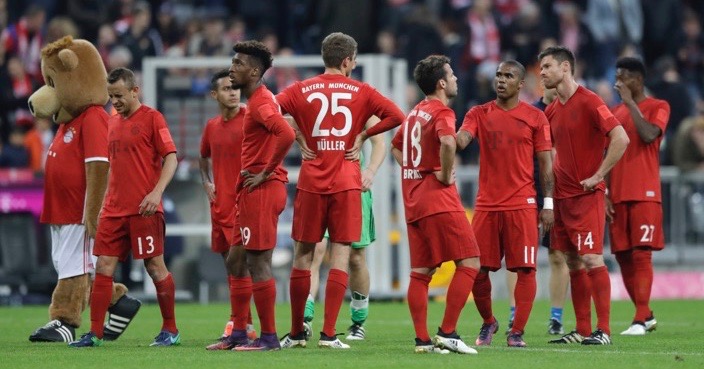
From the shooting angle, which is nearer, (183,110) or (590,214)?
(590,214)

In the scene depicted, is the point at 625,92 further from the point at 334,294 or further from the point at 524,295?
the point at 334,294

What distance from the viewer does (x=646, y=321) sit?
14.1m

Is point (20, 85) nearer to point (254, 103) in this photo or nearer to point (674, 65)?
point (674, 65)

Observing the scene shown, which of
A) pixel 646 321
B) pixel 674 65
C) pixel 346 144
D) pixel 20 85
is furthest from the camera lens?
pixel 674 65

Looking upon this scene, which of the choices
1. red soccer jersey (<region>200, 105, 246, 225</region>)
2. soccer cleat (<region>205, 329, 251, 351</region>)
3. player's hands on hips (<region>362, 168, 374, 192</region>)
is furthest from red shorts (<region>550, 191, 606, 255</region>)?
red soccer jersey (<region>200, 105, 246, 225</region>)

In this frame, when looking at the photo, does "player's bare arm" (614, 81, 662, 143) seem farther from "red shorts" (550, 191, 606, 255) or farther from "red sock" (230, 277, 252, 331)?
"red sock" (230, 277, 252, 331)

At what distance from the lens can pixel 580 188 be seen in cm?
1248

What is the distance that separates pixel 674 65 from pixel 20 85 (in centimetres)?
1010

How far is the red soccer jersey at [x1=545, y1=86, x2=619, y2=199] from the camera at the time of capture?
12438 millimetres

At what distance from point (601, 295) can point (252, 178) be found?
2982 mm

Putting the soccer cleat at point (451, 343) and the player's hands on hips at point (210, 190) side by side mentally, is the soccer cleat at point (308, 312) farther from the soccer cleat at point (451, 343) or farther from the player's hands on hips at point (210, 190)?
the soccer cleat at point (451, 343)

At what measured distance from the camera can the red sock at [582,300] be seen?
1243cm

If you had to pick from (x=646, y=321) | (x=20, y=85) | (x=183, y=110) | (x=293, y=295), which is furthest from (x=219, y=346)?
(x=20, y=85)

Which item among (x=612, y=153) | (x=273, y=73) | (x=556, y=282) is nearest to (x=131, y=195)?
(x=612, y=153)
